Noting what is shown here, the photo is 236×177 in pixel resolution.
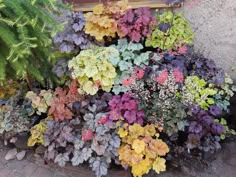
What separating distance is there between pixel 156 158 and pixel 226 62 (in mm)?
1311

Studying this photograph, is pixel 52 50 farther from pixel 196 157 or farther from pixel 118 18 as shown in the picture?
pixel 196 157

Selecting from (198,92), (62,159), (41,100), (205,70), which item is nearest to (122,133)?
(62,159)

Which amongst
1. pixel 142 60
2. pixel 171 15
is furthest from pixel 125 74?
pixel 171 15

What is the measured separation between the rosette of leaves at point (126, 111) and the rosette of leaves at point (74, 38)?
0.56 m

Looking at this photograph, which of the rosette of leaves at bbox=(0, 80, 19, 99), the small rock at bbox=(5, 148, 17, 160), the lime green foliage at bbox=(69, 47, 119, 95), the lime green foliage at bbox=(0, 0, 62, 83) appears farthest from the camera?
the rosette of leaves at bbox=(0, 80, 19, 99)

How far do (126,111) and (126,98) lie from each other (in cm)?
11

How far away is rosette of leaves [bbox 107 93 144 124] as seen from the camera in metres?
3.21

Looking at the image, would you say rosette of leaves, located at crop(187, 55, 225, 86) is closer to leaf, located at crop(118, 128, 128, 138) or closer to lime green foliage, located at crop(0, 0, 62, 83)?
leaf, located at crop(118, 128, 128, 138)

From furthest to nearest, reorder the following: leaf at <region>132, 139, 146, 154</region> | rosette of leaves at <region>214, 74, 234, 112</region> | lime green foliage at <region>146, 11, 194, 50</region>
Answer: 1. lime green foliage at <region>146, 11, 194, 50</region>
2. rosette of leaves at <region>214, 74, 234, 112</region>
3. leaf at <region>132, 139, 146, 154</region>

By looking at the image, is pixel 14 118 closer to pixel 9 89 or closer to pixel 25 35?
pixel 9 89

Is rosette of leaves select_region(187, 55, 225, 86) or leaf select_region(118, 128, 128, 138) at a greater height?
rosette of leaves select_region(187, 55, 225, 86)

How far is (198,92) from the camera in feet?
10.9

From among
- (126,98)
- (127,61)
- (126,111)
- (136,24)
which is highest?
(136,24)

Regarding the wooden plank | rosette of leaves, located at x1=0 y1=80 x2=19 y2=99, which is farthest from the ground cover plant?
rosette of leaves, located at x1=0 y1=80 x2=19 y2=99
